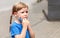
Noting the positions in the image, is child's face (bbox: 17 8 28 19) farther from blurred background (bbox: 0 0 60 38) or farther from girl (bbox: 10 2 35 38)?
blurred background (bbox: 0 0 60 38)

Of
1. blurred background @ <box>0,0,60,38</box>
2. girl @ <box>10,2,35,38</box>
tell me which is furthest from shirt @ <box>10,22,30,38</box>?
blurred background @ <box>0,0,60,38</box>

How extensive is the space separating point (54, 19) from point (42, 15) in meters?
0.51

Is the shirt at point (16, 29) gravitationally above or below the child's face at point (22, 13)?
below

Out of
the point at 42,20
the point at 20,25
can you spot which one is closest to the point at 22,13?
the point at 20,25

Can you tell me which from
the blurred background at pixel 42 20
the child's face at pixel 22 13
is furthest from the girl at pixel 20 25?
the blurred background at pixel 42 20

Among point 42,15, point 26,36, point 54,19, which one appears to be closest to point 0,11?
point 42,15

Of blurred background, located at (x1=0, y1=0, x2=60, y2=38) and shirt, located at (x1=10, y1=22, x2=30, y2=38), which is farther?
blurred background, located at (x1=0, y1=0, x2=60, y2=38)

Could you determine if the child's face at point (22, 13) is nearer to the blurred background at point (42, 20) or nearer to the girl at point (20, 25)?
the girl at point (20, 25)

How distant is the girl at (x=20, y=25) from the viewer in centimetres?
148

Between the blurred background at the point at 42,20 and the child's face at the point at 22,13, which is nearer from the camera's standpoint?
the child's face at the point at 22,13

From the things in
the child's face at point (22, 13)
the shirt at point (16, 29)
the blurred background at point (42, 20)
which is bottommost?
the blurred background at point (42, 20)

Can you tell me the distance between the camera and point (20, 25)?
4.93 ft

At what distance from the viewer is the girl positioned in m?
1.48

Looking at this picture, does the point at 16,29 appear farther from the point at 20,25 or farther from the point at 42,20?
the point at 42,20
